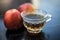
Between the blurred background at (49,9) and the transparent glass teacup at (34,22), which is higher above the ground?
the transparent glass teacup at (34,22)

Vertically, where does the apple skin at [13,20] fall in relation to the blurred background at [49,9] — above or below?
above

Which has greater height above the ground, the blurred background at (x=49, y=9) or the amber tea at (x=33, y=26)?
the amber tea at (x=33, y=26)

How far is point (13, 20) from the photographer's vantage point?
0.82 m

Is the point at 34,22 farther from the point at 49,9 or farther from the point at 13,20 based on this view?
the point at 49,9

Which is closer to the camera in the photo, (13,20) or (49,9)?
(13,20)

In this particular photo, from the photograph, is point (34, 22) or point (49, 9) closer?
point (34, 22)

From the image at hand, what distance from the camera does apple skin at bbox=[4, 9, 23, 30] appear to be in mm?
813

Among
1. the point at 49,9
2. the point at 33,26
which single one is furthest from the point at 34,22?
the point at 49,9

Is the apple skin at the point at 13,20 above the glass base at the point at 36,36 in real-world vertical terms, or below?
above

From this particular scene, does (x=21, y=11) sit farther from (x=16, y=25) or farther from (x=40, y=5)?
(x=40, y=5)

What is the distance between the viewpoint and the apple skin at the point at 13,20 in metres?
0.81

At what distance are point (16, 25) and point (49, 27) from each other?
17cm

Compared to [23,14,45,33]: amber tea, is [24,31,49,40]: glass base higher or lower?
lower

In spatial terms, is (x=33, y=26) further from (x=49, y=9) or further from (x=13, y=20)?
(x=49, y=9)
